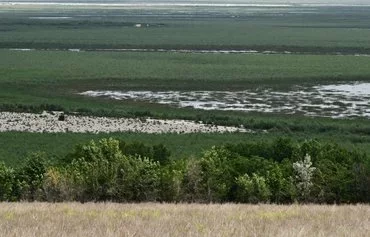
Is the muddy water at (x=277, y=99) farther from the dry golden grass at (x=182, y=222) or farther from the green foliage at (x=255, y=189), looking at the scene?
the dry golden grass at (x=182, y=222)

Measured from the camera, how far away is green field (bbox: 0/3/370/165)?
38719mm

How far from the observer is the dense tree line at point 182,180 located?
20.7 m

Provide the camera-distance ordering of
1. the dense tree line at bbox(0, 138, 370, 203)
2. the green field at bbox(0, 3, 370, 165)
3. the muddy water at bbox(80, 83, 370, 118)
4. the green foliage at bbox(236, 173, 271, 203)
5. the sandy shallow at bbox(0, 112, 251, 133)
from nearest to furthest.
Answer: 1. the dense tree line at bbox(0, 138, 370, 203)
2. the green foliage at bbox(236, 173, 271, 203)
3. the green field at bbox(0, 3, 370, 165)
4. the sandy shallow at bbox(0, 112, 251, 133)
5. the muddy water at bbox(80, 83, 370, 118)

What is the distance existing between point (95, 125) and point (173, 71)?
27698 millimetres

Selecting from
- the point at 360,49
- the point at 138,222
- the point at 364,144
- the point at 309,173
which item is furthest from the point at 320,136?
the point at 360,49

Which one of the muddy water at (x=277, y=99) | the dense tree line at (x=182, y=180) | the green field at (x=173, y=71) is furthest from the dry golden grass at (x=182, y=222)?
the muddy water at (x=277, y=99)

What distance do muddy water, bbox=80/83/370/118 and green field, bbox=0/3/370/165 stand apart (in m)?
1.87

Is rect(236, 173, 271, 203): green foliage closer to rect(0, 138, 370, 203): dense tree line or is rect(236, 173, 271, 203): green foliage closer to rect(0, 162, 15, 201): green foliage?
rect(0, 138, 370, 203): dense tree line

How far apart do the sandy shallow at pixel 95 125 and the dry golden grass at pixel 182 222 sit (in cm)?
2557

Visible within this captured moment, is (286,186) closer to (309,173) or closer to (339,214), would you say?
(309,173)

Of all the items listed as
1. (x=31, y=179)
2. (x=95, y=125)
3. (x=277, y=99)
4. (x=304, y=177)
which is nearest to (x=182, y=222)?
(x=304, y=177)

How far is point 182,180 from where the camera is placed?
21125 mm

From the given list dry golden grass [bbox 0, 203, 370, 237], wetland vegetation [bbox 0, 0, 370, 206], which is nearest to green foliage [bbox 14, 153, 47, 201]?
wetland vegetation [bbox 0, 0, 370, 206]

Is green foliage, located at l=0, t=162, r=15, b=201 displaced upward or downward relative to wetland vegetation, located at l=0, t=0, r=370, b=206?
upward
